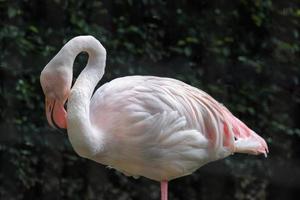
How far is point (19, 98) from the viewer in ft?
8.79

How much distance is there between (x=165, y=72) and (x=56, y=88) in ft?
3.51

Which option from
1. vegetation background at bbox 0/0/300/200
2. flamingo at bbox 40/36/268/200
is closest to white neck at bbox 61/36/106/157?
flamingo at bbox 40/36/268/200

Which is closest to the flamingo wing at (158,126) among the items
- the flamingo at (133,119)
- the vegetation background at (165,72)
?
the flamingo at (133,119)

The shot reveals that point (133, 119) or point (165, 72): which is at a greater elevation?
point (133, 119)

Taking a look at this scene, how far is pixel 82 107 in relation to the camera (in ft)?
5.56

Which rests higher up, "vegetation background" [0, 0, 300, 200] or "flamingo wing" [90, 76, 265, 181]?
"flamingo wing" [90, 76, 265, 181]

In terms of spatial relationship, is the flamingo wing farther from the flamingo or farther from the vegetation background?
the vegetation background

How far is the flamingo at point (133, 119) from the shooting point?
1.70 metres

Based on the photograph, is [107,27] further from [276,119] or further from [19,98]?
[276,119]

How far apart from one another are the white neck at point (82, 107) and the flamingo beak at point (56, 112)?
45mm

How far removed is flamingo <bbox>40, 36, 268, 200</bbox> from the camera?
1702mm

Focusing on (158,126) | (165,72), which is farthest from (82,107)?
(165,72)

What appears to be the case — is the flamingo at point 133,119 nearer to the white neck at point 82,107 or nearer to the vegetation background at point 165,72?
the white neck at point 82,107

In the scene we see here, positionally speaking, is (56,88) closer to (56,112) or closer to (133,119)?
(56,112)
